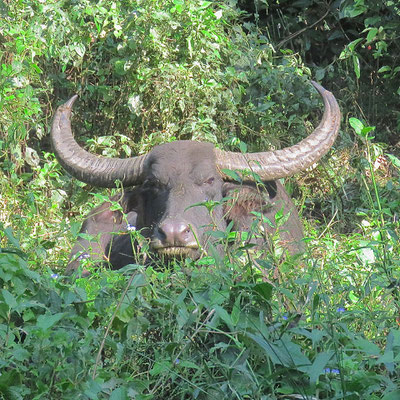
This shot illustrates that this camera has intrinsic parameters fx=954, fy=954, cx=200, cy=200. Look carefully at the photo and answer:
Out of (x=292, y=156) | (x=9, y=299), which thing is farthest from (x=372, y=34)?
(x=9, y=299)

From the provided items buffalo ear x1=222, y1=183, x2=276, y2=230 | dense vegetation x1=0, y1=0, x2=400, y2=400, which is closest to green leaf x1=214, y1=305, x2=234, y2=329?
dense vegetation x1=0, y1=0, x2=400, y2=400

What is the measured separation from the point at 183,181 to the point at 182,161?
16cm

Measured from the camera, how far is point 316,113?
7.57m

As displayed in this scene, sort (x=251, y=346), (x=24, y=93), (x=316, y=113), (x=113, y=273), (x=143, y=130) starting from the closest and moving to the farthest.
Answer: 1. (x=251, y=346)
2. (x=113, y=273)
3. (x=24, y=93)
4. (x=143, y=130)
5. (x=316, y=113)

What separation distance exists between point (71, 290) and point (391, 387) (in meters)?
1.18

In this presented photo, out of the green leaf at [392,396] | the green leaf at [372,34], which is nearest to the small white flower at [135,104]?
the green leaf at [372,34]

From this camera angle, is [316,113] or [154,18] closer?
[154,18]

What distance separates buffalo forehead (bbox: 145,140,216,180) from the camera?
5.42 metres

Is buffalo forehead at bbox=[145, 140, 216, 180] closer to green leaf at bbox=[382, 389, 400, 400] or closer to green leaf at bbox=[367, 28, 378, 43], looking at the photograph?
green leaf at bbox=[367, 28, 378, 43]

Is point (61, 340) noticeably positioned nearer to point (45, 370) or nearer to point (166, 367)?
point (45, 370)

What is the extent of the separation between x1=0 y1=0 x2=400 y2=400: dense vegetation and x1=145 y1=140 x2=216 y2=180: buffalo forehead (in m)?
0.49

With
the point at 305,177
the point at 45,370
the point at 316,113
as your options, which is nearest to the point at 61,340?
the point at 45,370

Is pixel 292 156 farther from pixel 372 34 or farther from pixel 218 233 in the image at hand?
pixel 218 233

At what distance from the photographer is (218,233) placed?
10.1ft
